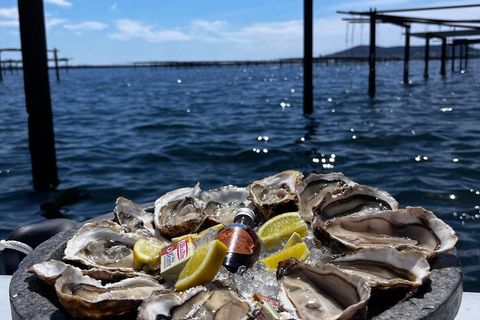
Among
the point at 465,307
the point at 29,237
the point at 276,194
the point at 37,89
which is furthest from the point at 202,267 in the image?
the point at 37,89

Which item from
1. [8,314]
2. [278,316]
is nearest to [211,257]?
[278,316]

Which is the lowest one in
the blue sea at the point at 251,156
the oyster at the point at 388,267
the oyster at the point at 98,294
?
the blue sea at the point at 251,156

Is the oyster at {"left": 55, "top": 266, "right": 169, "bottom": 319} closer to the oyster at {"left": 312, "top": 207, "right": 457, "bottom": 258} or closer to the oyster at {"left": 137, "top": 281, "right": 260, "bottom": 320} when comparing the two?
the oyster at {"left": 137, "top": 281, "right": 260, "bottom": 320}

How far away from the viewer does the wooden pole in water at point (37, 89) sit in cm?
535

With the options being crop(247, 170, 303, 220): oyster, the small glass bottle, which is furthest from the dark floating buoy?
the small glass bottle

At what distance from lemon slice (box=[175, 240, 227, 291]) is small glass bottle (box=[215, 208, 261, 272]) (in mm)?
222

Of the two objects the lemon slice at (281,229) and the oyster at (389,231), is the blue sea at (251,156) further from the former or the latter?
the lemon slice at (281,229)

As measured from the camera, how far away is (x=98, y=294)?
1.67 metres

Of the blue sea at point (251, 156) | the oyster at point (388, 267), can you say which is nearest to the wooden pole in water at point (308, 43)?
the blue sea at point (251, 156)

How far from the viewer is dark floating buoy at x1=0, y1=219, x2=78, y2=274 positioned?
3.19 m

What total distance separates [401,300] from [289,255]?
0.49m

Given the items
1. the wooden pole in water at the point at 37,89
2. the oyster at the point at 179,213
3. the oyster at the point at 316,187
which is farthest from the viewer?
the wooden pole in water at the point at 37,89

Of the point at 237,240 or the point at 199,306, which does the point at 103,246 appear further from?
the point at 199,306

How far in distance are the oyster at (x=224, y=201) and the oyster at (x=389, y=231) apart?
0.67 metres
